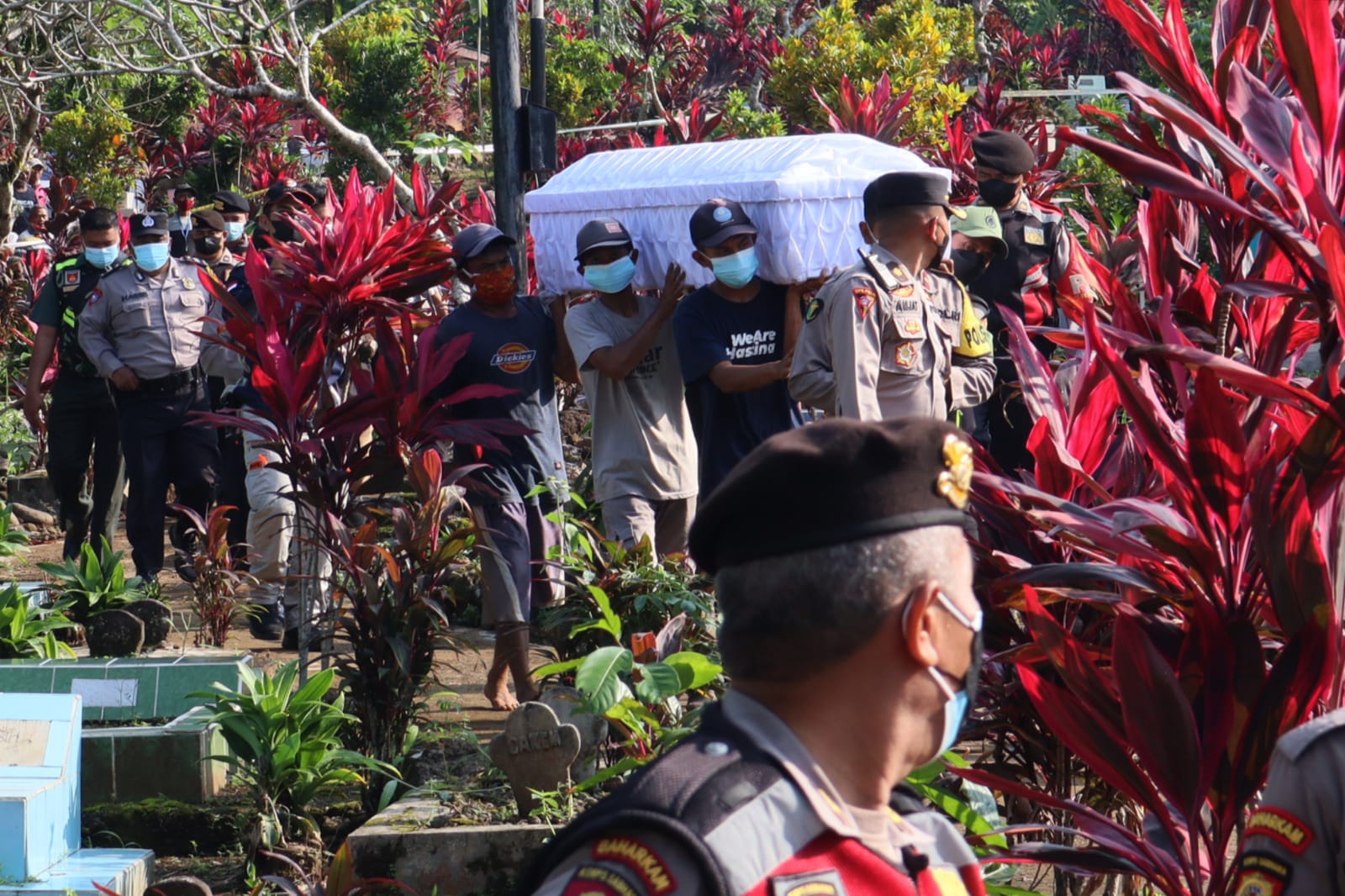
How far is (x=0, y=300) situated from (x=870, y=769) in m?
13.7

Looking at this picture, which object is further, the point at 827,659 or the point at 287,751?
the point at 287,751

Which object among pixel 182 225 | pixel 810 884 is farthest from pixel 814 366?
pixel 182 225

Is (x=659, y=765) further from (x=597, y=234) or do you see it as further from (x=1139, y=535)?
(x=597, y=234)

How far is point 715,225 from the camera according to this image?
19.2 ft

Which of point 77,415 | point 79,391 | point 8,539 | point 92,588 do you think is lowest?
point 8,539

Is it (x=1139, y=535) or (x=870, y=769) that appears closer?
(x=870, y=769)

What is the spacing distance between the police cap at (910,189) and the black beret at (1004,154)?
6.39 feet

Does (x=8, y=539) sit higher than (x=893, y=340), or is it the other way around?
(x=893, y=340)

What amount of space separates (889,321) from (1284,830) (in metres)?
3.06

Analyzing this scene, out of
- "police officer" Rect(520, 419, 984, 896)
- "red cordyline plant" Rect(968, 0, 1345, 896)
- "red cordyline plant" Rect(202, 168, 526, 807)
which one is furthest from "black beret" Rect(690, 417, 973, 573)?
"red cordyline plant" Rect(202, 168, 526, 807)

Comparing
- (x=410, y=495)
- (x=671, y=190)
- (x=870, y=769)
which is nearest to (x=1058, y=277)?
(x=671, y=190)

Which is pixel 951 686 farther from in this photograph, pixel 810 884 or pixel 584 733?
pixel 584 733

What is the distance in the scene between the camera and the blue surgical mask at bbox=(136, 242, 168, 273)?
318 inches

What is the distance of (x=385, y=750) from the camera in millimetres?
5270
